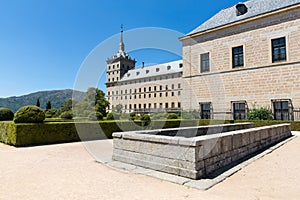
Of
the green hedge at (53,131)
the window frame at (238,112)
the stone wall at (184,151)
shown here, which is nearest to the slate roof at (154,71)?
the window frame at (238,112)

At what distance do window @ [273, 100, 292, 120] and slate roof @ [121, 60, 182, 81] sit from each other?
3412 centimetres

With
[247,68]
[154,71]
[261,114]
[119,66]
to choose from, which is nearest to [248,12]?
[247,68]

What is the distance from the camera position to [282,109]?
15.6 meters

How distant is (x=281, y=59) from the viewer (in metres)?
16.0

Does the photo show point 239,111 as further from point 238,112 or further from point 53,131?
point 53,131

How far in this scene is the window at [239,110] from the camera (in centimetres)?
1750

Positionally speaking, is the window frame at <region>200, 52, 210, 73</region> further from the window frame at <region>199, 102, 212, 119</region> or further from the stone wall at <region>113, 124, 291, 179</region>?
the stone wall at <region>113, 124, 291, 179</region>

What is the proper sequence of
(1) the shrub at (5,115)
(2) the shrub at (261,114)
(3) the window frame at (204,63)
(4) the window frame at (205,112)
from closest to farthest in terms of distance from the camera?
(1) the shrub at (5,115) < (2) the shrub at (261,114) < (4) the window frame at (205,112) < (3) the window frame at (204,63)

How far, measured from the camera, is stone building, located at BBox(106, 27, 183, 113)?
50.3 meters

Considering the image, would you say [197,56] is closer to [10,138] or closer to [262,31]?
[262,31]

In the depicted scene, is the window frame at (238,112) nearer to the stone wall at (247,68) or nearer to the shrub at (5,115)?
the stone wall at (247,68)

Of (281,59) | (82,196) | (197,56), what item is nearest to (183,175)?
(82,196)

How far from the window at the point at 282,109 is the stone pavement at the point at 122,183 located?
11274 mm

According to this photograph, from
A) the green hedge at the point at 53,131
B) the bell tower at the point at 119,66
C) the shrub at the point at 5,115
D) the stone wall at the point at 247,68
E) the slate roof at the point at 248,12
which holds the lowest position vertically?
the green hedge at the point at 53,131
